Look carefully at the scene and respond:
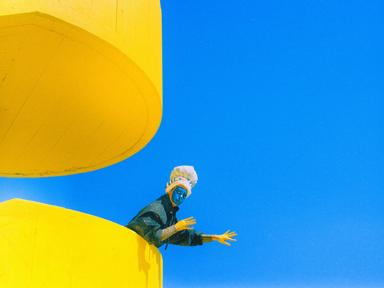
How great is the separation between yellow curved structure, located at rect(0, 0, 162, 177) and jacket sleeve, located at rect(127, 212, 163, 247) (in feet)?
2.23

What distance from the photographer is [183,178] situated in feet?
18.3

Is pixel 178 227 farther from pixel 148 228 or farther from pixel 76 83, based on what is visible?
pixel 76 83

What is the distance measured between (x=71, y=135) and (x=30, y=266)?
1.73 metres

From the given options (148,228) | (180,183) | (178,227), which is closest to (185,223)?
(178,227)

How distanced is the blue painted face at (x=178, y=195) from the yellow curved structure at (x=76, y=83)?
529 millimetres

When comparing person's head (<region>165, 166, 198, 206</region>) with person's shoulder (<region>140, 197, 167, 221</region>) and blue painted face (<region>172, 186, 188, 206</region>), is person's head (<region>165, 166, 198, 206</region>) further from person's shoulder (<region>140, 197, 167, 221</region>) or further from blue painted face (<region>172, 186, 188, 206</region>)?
person's shoulder (<region>140, 197, 167, 221</region>)

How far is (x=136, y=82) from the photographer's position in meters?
4.38

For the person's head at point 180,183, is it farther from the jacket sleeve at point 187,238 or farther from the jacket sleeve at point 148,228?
the jacket sleeve at point 148,228

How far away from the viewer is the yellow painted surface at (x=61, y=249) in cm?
400

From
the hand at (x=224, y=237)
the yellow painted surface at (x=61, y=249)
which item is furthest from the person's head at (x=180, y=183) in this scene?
the yellow painted surface at (x=61, y=249)

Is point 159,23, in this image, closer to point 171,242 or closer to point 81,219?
point 81,219

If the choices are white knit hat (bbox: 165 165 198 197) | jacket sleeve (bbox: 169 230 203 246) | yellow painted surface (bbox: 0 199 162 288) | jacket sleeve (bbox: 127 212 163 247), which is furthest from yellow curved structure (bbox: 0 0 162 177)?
yellow painted surface (bbox: 0 199 162 288)

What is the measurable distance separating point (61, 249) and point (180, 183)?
5.19 ft

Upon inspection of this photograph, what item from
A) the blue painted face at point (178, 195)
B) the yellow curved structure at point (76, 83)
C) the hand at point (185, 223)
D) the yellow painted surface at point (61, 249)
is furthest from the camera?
the blue painted face at point (178, 195)
